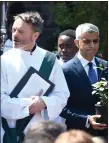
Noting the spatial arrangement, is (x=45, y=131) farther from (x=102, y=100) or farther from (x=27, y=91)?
(x=102, y=100)

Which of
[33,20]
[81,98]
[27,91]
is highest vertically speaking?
[33,20]

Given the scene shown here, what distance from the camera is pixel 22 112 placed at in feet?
12.9

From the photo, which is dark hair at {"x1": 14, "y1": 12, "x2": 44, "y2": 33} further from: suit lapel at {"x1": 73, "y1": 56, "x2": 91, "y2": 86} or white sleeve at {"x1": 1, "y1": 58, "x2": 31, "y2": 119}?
white sleeve at {"x1": 1, "y1": 58, "x2": 31, "y2": 119}

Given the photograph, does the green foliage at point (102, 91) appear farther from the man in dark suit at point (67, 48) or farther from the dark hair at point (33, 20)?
the man in dark suit at point (67, 48)

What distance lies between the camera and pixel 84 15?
814 centimetres

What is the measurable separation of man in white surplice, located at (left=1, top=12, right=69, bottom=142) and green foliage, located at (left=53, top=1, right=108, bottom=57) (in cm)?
361

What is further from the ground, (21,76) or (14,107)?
(21,76)

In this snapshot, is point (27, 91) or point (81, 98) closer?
point (27, 91)

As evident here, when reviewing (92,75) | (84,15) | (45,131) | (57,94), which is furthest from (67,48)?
(45,131)

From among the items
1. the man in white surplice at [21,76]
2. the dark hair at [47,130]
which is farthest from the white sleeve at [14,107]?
the dark hair at [47,130]

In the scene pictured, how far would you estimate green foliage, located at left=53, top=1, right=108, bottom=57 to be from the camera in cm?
780

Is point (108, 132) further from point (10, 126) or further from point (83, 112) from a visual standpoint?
point (10, 126)

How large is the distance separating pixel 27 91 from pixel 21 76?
0.13m

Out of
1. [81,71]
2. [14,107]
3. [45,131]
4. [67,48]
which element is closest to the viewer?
[45,131]
